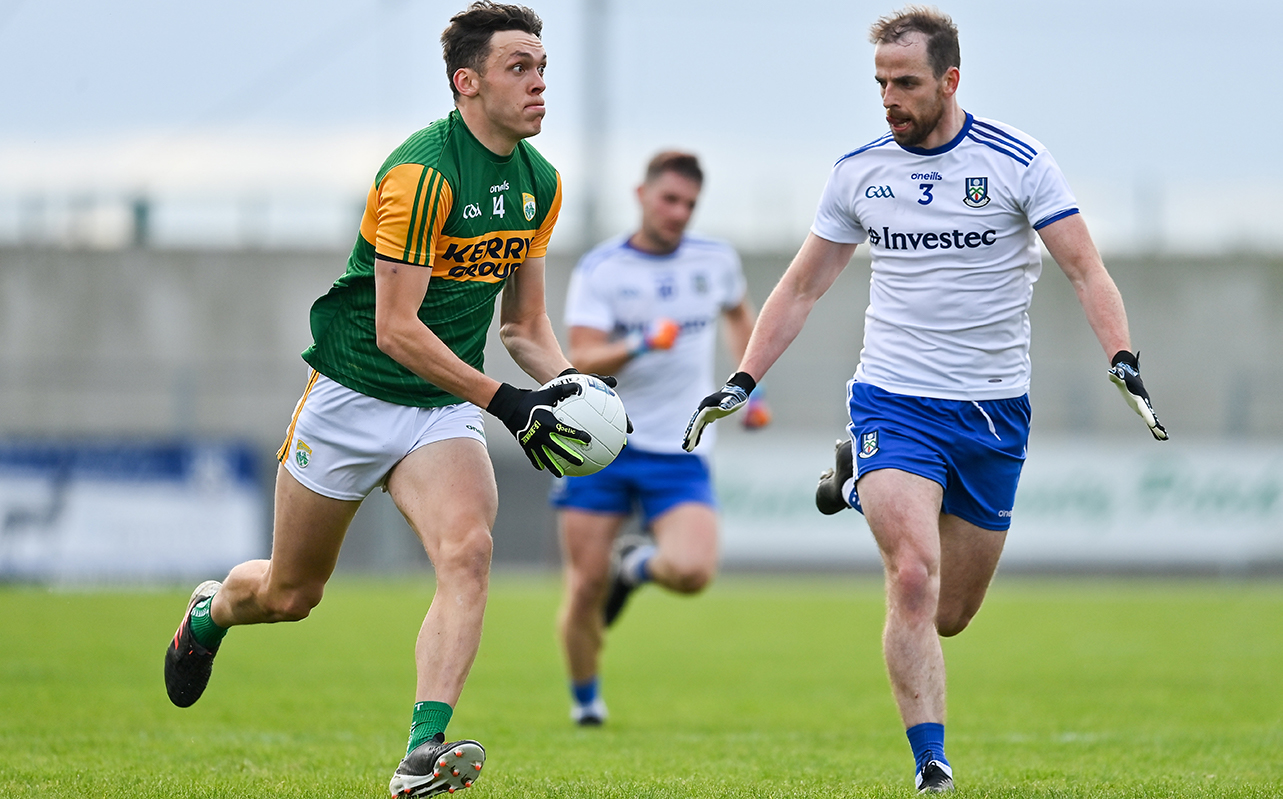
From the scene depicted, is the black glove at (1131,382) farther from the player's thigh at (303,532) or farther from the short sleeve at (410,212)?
the player's thigh at (303,532)

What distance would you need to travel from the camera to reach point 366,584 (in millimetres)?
18703

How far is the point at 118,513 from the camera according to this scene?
54.0 feet

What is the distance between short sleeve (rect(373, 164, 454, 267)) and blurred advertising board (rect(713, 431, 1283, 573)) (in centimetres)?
1348

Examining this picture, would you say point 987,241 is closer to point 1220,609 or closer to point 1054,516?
point 1220,609

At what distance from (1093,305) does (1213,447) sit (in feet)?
47.2

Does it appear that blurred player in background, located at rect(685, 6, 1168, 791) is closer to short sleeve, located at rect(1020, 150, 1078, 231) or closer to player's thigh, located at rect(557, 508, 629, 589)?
short sleeve, located at rect(1020, 150, 1078, 231)

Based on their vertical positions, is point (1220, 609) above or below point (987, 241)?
below

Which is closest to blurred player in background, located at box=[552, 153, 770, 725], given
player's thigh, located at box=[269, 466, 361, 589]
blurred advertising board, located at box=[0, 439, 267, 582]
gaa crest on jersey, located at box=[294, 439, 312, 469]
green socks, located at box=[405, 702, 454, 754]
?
player's thigh, located at box=[269, 466, 361, 589]

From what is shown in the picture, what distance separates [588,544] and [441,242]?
334 cm

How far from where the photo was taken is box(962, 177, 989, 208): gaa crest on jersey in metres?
5.42

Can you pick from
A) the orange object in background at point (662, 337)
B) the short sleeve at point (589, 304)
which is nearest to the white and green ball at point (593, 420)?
the orange object in background at point (662, 337)

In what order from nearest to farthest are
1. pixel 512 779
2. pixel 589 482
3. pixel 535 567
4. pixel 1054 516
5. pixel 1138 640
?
pixel 512 779 < pixel 589 482 < pixel 1138 640 < pixel 1054 516 < pixel 535 567

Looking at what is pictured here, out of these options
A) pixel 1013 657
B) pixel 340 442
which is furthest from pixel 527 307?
pixel 1013 657

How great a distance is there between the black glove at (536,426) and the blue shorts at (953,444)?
123cm
